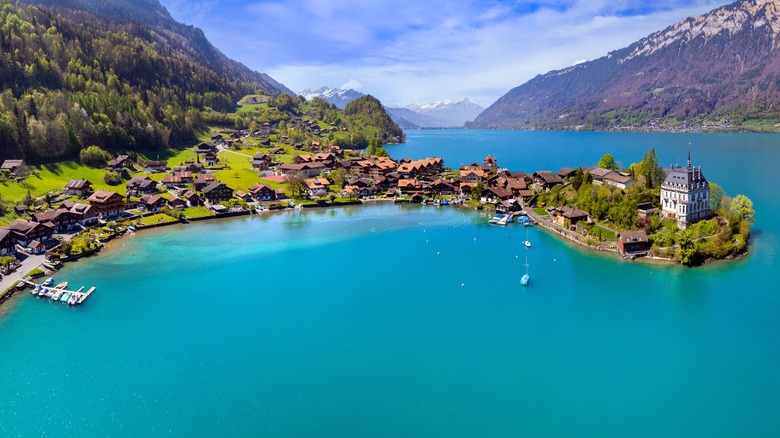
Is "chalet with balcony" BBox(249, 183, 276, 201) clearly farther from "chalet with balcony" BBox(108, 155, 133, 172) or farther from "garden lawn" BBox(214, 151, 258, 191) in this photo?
"chalet with balcony" BBox(108, 155, 133, 172)

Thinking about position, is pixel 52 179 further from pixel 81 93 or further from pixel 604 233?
pixel 604 233

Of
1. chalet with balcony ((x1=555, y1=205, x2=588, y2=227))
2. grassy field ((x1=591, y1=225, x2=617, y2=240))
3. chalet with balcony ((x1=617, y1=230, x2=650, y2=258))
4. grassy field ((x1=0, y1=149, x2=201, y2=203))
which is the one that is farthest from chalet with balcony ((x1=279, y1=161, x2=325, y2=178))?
chalet with balcony ((x1=617, y1=230, x2=650, y2=258))

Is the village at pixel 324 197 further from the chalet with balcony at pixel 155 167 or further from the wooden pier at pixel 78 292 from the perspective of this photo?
Result: the wooden pier at pixel 78 292

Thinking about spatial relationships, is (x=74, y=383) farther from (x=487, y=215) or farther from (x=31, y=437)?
(x=487, y=215)

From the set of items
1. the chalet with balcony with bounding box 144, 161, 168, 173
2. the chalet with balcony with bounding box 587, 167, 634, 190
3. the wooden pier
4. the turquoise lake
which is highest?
the chalet with balcony with bounding box 144, 161, 168, 173

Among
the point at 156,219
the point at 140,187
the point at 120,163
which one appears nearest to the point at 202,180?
the point at 140,187
